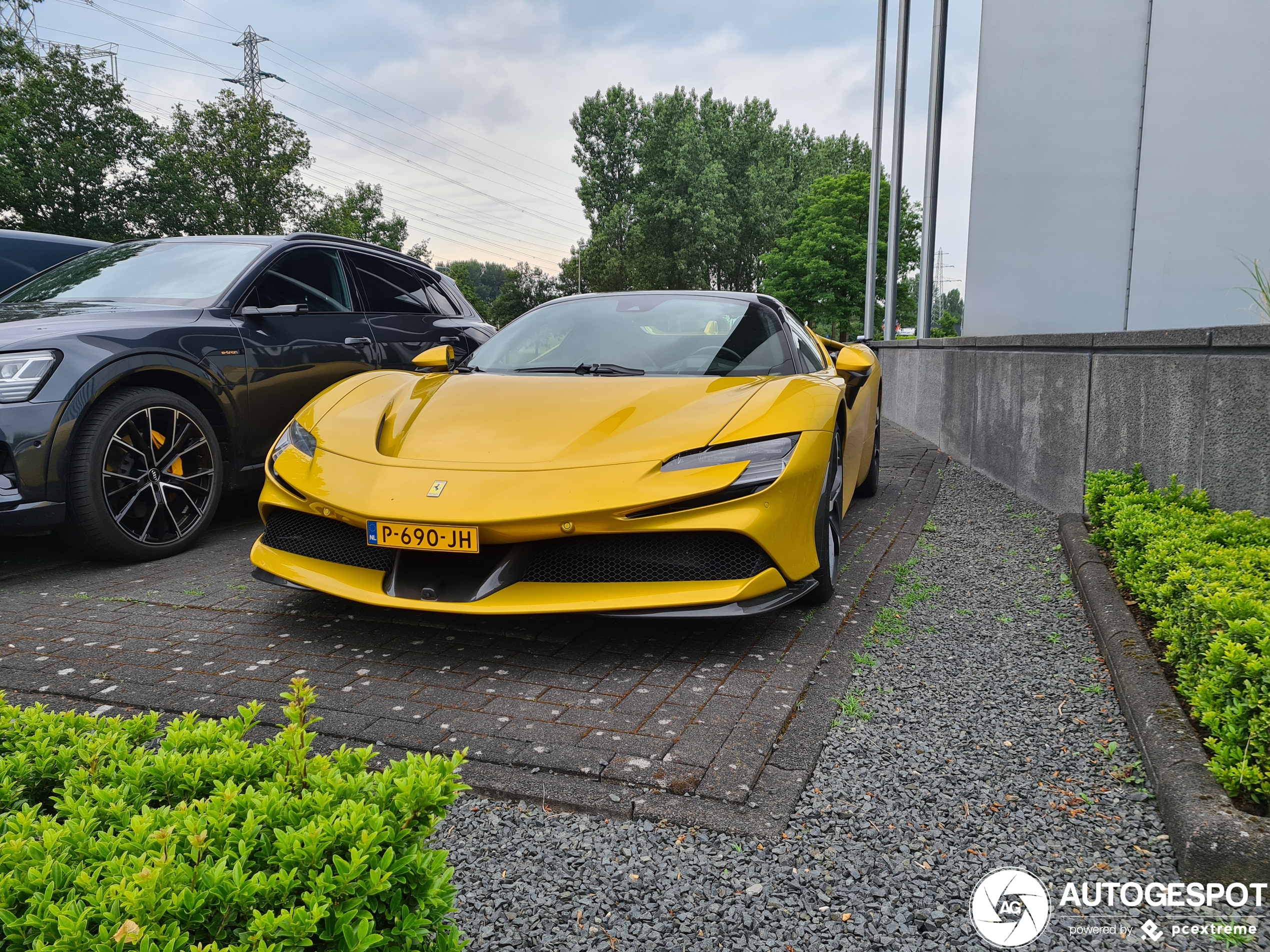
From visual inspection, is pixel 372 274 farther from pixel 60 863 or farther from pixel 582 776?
pixel 60 863

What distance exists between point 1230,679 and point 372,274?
5707 mm

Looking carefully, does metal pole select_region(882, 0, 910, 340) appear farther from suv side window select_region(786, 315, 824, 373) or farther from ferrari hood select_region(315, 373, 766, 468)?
ferrari hood select_region(315, 373, 766, 468)

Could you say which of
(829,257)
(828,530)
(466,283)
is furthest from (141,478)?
(466,283)

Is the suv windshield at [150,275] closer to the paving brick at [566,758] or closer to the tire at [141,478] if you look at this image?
the tire at [141,478]

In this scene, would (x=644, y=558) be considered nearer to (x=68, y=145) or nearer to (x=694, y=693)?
(x=694, y=693)

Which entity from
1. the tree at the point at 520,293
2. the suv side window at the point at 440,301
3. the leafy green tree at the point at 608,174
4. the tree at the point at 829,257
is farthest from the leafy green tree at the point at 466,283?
the suv side window at the point at 440,301

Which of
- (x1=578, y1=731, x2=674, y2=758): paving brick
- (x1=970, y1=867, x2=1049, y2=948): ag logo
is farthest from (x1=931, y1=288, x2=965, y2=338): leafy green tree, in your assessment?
(x1=970, y1=867, x2=1049, y2=948): ag logo

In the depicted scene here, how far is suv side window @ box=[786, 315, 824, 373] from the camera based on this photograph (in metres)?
4.34

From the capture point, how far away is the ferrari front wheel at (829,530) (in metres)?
3.50

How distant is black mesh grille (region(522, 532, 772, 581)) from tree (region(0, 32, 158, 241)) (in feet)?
110

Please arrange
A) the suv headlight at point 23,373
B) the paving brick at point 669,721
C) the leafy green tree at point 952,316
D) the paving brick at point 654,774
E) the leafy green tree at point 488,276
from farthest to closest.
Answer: the leafy green tree at point 488,276 → the leafy green tree at point 952,316 → the suv headlight at point 23,373 → the paving brick at point 669,721 → the paving brick at point 654,774

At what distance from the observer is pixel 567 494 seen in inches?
121

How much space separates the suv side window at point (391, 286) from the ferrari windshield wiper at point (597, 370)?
2604 mm

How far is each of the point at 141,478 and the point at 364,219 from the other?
5538 centimetres
